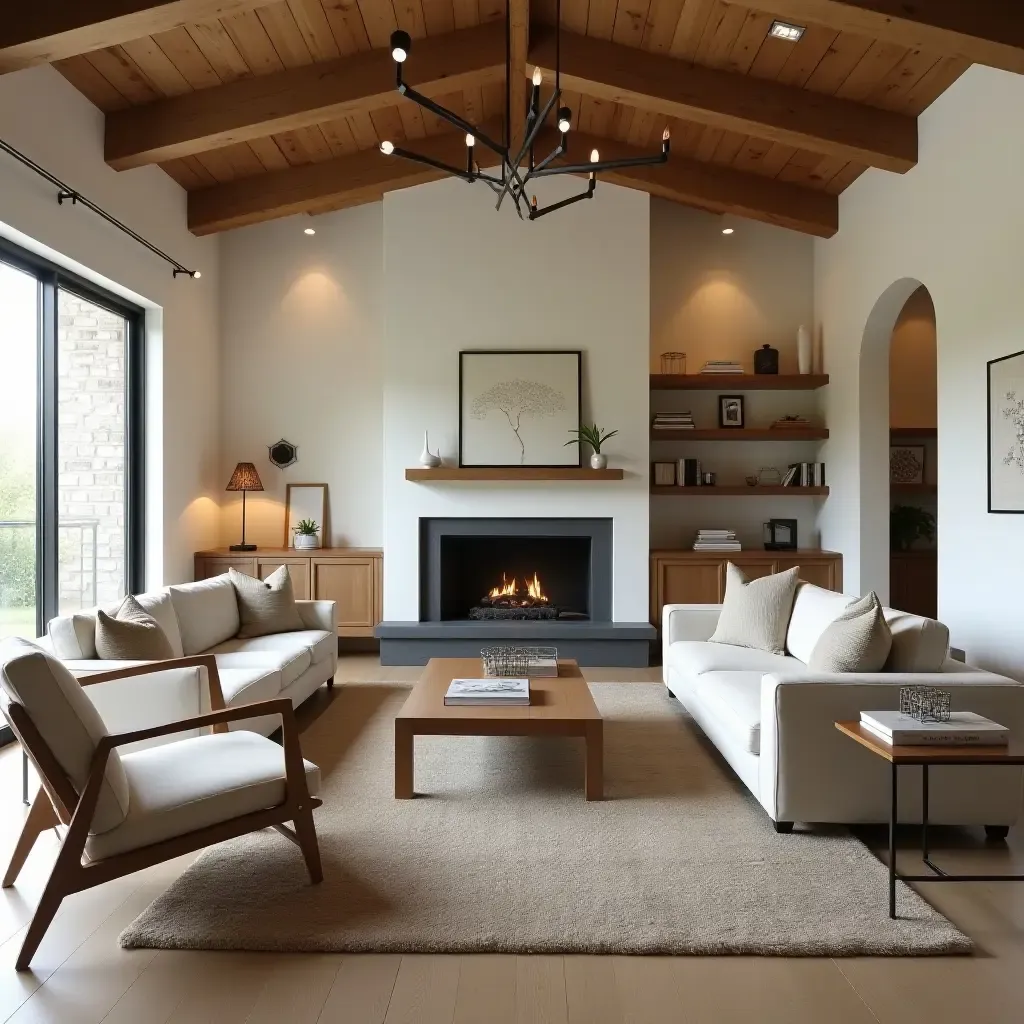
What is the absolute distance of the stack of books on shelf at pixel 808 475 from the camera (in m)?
6.66

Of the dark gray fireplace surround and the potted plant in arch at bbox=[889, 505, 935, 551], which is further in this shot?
the potted plant in arch at bbox=[889, 505, 935, 551]

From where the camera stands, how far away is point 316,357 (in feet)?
22.5

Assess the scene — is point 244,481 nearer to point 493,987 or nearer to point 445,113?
point 445,113

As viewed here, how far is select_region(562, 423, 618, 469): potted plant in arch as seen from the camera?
20.2ft

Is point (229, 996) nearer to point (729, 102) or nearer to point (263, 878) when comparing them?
point (263, 878)

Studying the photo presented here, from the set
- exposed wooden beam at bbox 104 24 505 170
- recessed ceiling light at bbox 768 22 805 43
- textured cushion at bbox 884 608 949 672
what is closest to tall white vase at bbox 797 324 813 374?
recessed ceiling light at bbox 768 22 805 43

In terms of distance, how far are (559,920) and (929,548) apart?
5.74 metres

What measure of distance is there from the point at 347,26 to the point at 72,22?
5.15ft

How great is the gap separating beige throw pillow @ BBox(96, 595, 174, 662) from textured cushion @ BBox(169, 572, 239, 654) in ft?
2.10

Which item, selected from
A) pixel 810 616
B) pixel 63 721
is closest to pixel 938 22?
pixel 810 616

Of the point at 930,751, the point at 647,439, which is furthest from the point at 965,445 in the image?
the point at 930,751

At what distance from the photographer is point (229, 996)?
2.02 metres

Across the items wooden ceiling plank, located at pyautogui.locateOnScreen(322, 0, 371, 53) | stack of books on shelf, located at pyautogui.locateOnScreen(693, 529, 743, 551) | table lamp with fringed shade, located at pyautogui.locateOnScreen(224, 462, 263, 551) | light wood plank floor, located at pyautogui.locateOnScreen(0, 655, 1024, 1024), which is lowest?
light wood plank floor, located at pyautogui.locateOnScreen(0, 655, 1024, 1024)

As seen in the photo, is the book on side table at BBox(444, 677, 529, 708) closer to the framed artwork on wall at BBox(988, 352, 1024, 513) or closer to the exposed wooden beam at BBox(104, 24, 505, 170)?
the framed artwork on wall at BBox(988, 352, 1024, 513)
